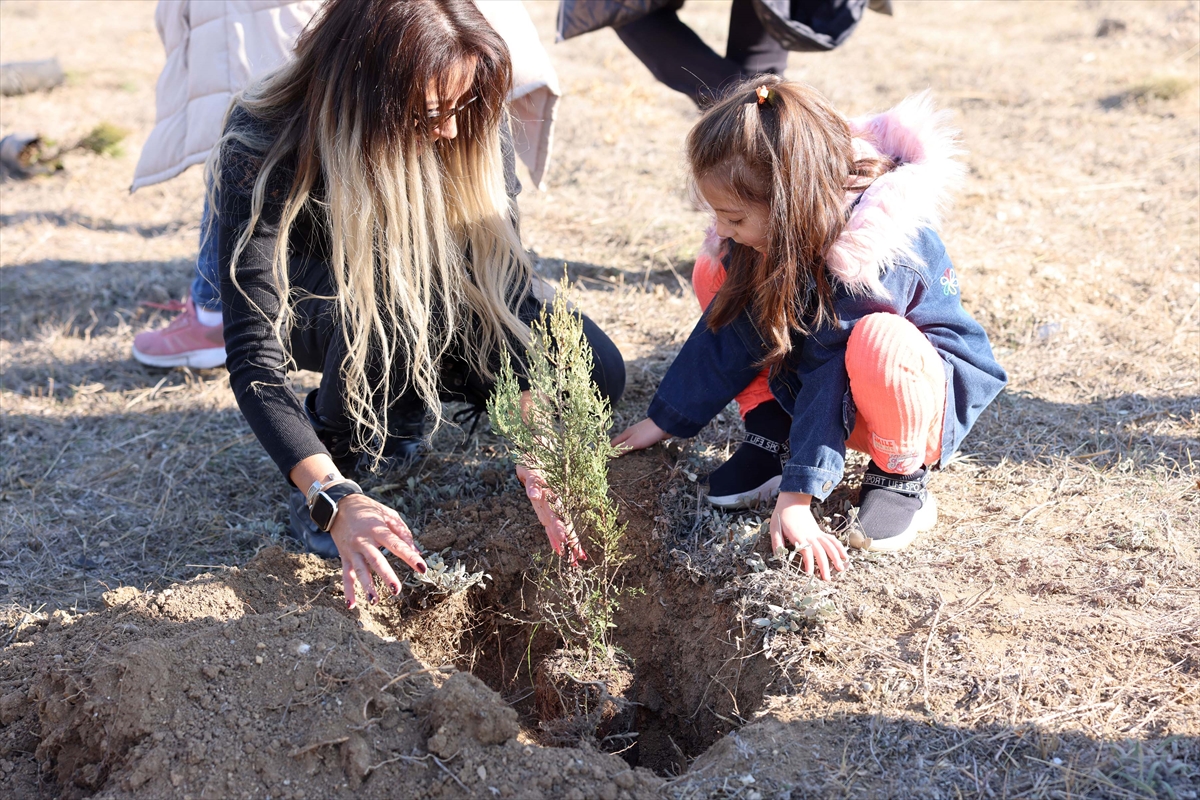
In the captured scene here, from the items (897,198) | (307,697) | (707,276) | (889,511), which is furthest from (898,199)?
(307,697)

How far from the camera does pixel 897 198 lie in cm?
214

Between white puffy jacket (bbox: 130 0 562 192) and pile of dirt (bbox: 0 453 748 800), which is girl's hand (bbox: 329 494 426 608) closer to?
pile of dirt (bbox: 0 453 748 800)

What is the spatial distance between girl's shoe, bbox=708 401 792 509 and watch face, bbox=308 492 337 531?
1040 millimetres

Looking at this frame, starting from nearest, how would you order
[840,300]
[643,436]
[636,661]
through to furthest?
[840,300] → [636,661] → [643,436]

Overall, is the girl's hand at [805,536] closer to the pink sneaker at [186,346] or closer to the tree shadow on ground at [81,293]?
the pink sneaker at [186,346]

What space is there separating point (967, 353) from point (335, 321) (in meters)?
1.70

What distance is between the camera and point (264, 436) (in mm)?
2260

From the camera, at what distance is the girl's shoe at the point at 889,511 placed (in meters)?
2.33

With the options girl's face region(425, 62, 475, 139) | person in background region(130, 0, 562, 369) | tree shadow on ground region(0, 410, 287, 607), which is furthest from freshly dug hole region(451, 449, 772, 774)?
person in background region(130, 0, 562, 369)

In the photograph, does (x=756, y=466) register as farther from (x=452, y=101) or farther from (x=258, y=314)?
(x=258, y=314)

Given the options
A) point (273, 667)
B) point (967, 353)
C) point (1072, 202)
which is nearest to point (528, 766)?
point (273, 667)

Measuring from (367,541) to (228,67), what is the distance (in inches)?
80.5

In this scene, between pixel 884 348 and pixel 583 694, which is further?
pixel 583 694

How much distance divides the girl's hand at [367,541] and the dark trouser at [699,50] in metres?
2.31
